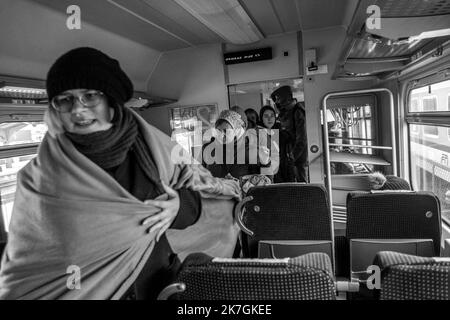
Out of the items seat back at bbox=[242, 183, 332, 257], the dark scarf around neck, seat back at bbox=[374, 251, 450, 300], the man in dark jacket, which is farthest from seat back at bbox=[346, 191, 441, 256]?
the man in dark jacket

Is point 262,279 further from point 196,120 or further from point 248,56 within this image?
point 248,56

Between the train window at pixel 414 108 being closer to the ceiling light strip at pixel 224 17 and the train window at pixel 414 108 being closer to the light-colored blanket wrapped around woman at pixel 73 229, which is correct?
the ceiling light strip at pixel 224 17

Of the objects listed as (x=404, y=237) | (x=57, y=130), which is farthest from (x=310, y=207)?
(x=57, y=130)

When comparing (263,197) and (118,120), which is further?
(263,197)

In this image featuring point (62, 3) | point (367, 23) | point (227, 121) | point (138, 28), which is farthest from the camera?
point (227, 121)

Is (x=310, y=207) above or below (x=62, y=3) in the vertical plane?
below

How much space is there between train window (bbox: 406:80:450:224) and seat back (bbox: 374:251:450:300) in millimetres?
1076

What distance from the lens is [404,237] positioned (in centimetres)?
140

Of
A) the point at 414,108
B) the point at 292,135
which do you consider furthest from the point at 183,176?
the point at 292,135

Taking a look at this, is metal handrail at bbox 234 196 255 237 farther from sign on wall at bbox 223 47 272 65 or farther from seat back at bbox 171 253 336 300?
sign on wall at bbox 223 47 272 65

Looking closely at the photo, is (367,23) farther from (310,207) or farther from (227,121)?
(227,121)

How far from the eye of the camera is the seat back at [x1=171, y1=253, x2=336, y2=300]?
0.62 m
